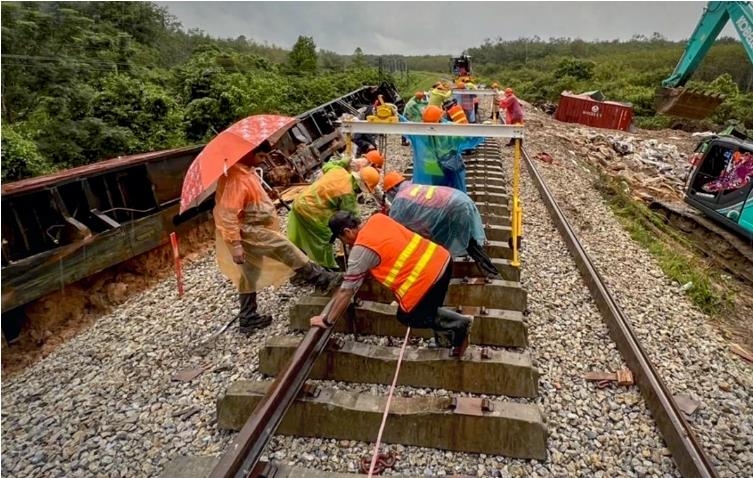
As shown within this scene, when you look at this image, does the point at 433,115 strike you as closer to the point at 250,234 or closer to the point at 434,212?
the point at 434,212

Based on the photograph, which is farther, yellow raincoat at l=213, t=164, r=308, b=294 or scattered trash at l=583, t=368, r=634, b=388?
yellow raincoat at l=213, t=164, r=308, b=294

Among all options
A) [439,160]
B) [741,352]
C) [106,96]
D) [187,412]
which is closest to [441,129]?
[439,160]

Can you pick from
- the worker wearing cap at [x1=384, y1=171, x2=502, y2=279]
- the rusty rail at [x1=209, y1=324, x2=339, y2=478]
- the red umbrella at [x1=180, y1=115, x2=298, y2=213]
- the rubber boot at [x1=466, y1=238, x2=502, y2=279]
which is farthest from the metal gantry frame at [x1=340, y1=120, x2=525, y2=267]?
the rusty rail at [x1=209, y1=324, x2=339, y2=478]

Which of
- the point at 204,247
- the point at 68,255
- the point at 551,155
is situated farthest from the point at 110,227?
the point at 551,155

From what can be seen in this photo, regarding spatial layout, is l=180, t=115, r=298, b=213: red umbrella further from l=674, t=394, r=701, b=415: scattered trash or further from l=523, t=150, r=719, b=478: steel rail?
l=674, t=394, r=701, b=415: scattered trash

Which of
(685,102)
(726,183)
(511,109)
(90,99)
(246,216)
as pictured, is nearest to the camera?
(246,216)

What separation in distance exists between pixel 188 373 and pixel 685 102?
1786cm

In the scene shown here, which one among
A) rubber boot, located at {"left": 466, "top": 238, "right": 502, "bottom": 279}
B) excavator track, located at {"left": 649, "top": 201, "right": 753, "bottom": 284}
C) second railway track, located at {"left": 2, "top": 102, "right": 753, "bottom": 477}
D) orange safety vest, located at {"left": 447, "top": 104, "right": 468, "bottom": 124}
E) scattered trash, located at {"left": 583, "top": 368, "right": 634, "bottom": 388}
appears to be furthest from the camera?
excavator track, located at {"left": 649, "top": 201, "right": 753, "bottom": 284}

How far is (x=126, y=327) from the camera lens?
5.31 m

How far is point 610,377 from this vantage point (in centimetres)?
379

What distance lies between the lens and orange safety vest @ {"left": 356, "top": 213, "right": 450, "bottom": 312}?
308cm

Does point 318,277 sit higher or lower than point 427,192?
lower

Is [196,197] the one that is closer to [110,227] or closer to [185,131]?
[110,227]

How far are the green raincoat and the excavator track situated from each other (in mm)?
7991
